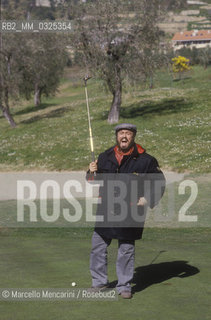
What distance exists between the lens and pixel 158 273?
9531mm

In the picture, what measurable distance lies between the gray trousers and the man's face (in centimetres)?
128

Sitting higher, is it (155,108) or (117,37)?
(117,37)

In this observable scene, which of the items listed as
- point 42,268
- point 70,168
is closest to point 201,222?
point 42,268

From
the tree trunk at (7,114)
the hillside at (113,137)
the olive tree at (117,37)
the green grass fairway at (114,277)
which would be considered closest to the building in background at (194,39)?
the hillside at (113,137)

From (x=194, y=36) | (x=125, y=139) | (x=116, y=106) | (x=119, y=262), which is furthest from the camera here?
(x=194, y=36)

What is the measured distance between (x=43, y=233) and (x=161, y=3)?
28374 mm

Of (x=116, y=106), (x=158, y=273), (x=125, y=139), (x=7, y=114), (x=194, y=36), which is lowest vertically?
(x=7, y=114)

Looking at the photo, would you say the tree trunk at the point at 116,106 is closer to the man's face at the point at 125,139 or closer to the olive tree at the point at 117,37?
the olive tree at the point at 117,37

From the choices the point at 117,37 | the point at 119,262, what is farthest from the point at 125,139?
the point at 117,37

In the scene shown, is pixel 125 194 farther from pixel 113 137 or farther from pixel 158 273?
pixel 113 137

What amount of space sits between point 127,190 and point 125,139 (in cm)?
68

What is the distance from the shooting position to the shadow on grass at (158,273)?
873 centimetres

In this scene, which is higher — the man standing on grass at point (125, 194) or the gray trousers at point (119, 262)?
the man standing on grass at point (125, 194)

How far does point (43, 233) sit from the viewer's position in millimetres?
18000
